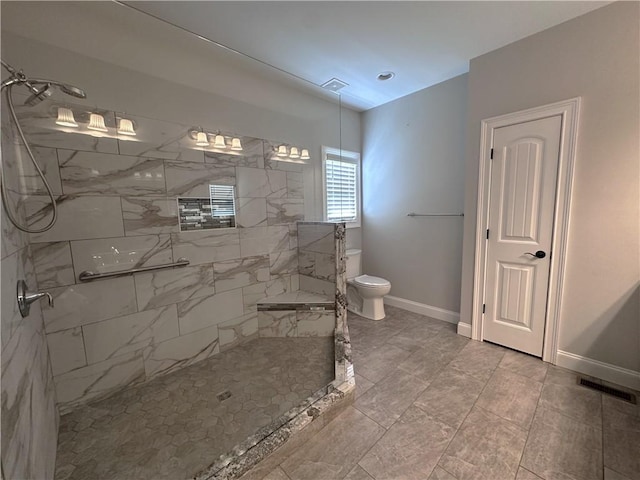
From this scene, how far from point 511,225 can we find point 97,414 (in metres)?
3.44

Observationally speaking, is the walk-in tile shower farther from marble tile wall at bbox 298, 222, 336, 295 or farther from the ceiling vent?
the ceiling vent

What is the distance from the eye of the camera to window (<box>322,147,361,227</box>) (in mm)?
3262

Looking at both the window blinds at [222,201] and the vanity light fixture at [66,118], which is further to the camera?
the window blinds at [222,201]

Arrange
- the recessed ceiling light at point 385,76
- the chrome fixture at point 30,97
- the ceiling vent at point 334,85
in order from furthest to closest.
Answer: the ceiling vent at point 334,85 → the recessed ceiling light at point 385,76 → the chrome fixture at point 30,97

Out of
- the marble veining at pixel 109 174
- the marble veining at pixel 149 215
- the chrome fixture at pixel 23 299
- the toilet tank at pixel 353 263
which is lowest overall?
the toilet tank at pixel 353 263

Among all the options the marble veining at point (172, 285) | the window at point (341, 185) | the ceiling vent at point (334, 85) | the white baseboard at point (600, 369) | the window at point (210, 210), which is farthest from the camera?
the window at point (341, 185)

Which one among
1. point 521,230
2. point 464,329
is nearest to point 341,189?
point 521,230

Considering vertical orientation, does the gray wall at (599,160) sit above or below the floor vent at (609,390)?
above

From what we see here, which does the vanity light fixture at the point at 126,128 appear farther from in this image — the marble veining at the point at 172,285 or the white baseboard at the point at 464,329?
the white baseboard at the point at 464,329

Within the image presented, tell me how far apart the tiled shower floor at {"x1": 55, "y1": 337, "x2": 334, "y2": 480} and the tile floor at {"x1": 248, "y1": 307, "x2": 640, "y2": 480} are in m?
0.34

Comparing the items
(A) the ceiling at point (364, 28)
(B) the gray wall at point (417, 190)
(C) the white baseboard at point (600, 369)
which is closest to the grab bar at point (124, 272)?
(A) the ceiling at point (364, 28)

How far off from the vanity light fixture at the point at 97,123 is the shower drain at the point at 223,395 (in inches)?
80.6

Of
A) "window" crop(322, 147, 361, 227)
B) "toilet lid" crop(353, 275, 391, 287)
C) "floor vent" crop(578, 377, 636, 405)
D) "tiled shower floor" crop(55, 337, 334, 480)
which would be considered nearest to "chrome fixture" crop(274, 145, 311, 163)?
"window" crop(322, 147, 361, 227)

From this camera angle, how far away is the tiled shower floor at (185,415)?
1393 millimetres
